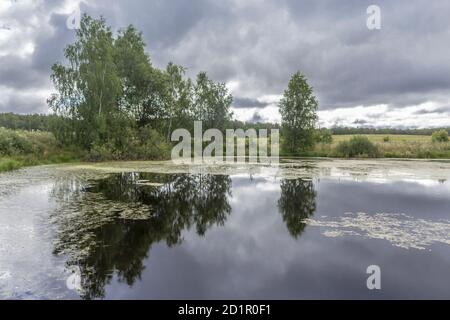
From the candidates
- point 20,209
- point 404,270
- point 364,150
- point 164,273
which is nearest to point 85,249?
point 164,273

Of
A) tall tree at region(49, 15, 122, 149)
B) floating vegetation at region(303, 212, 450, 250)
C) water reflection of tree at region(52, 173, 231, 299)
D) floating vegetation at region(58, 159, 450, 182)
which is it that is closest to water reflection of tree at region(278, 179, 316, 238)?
floating vegetation at region(303, 212, 450, 250)

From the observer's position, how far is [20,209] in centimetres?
782

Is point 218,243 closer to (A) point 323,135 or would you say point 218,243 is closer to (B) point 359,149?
(B) point 359,149

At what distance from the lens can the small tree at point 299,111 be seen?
102 ft

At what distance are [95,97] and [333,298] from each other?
23803 millimetres

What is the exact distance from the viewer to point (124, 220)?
7191 mm

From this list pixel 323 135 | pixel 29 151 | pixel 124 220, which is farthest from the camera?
pixel 323 135

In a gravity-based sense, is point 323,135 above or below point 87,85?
below

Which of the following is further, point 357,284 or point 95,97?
point 95,97

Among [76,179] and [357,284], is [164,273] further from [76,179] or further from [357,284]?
[76,179]

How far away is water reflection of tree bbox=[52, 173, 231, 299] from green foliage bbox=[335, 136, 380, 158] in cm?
2121

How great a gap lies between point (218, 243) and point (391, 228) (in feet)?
12.5

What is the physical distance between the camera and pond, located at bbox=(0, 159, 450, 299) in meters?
4.13

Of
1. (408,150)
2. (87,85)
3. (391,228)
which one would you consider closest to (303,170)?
(391,228)
